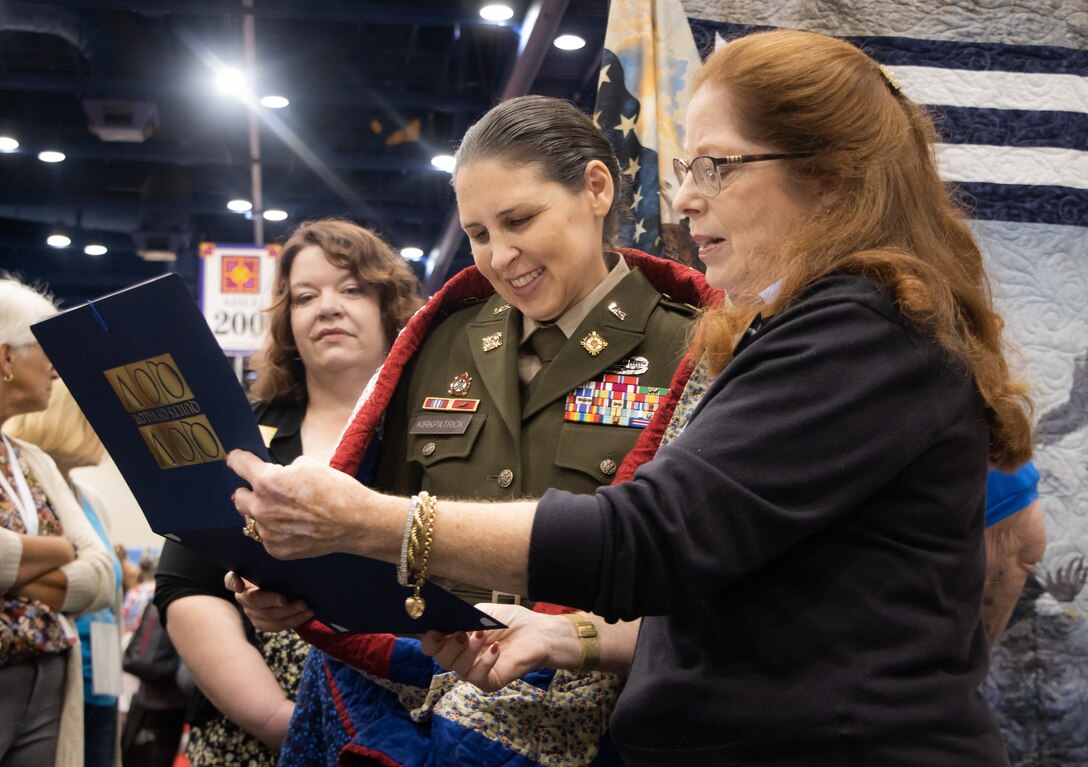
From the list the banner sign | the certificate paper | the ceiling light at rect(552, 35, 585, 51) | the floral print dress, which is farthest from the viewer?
the banner sign

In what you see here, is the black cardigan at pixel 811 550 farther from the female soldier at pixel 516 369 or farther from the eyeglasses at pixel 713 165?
the female soldier at pixel 516 369

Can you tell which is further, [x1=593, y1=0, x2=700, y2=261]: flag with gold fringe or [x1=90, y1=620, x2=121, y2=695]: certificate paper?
[x1=90, y1=620, x2=121, y2=695]: certificate paper

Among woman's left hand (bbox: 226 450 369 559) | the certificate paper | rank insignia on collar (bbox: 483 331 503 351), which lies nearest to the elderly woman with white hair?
the certificate paper

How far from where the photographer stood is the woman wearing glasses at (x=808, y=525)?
123 centimetres

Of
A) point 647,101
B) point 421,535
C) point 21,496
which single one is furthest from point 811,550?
point 21,496

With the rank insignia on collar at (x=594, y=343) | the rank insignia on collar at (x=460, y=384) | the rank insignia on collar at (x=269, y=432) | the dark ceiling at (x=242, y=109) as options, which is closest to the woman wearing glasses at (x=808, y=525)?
the rank insignia on collar at (x=594, y=343)

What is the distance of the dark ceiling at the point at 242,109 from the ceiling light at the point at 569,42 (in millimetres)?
55

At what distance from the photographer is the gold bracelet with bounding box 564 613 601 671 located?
5.42 ft

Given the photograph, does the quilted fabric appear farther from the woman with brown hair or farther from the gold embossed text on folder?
the gold embossed text on folder

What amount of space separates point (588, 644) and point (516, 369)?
1.74 feet

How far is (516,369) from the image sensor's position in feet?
6.57

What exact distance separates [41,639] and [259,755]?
0.93 meters

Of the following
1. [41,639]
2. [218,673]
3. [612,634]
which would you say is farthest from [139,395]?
[41,639]

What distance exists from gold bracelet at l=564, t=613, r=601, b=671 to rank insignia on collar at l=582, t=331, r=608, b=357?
1.53 feet
